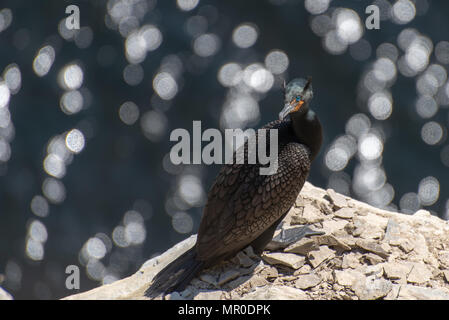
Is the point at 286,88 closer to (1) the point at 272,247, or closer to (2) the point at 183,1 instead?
(1) the point at 272,247

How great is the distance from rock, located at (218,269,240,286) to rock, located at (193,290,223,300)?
165mm

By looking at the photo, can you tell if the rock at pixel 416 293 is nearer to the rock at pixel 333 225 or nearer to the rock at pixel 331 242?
the rock at pixel 331 242

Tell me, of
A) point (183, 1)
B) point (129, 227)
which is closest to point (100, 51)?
point (183, 1)

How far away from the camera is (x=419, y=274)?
6.02 metres

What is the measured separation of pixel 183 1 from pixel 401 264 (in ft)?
36.5

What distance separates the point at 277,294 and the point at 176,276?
1238mm

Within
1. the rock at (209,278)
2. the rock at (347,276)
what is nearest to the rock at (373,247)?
the rock at (347,276)

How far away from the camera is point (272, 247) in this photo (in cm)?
647

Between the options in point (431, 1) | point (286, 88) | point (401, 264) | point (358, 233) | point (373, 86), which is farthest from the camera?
point (431, 1)

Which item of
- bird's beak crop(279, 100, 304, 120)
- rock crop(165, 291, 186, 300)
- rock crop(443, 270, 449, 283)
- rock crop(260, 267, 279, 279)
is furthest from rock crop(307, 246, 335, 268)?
bird's beak crop(279, 100, 304, 120)

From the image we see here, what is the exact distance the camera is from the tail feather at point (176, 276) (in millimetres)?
5996

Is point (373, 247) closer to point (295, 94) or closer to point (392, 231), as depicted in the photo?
point (392, 231)

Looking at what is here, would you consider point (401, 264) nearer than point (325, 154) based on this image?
Yes

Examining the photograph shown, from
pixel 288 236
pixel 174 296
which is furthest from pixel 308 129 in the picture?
pixel 174 296
